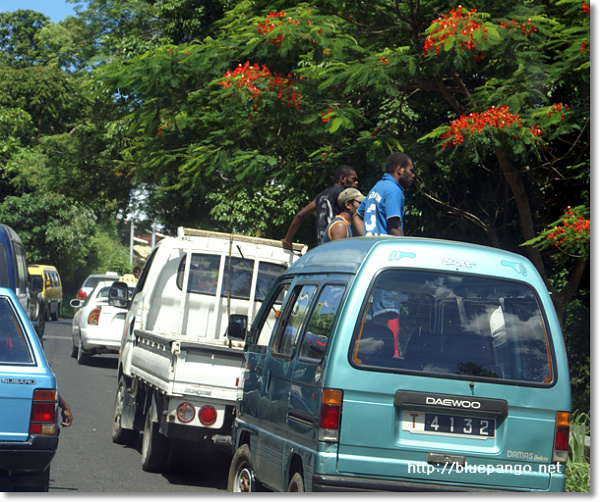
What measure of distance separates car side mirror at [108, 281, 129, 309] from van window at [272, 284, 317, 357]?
4.87 meters

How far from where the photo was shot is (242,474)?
258 inches

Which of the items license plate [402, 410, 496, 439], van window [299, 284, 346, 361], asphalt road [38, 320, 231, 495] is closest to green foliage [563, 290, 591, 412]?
asphalt road [38, 320, 231, 495]

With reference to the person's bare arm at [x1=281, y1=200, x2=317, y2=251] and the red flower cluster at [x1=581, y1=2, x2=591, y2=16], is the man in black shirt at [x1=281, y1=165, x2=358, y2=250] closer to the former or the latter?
the person's bare arm at [x1=281, y1=200, x2=317, y2=251]

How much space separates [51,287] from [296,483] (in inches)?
1299

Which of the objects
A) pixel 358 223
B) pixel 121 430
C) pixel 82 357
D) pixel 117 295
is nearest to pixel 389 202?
pixel 358 223

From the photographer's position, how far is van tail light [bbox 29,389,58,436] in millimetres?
6094

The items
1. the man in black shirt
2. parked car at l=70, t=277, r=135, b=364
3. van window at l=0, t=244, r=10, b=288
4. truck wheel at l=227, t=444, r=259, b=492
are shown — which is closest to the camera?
truck wheel at l=227, t=444, r=259, b=492

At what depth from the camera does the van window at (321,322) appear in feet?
17.2

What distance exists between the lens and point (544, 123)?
36.7ft

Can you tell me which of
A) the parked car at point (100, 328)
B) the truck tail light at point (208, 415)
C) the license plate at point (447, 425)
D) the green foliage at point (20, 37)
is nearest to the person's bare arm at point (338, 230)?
the truck tail light at point (208, 415)

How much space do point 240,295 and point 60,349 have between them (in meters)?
13.1

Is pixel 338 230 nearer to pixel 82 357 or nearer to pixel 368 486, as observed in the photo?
pixel 368 486

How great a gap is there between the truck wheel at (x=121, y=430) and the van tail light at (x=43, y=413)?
3931 mm

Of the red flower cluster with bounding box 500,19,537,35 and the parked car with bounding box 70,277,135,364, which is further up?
the red flower cluster with bounding box 500,19,537,35
